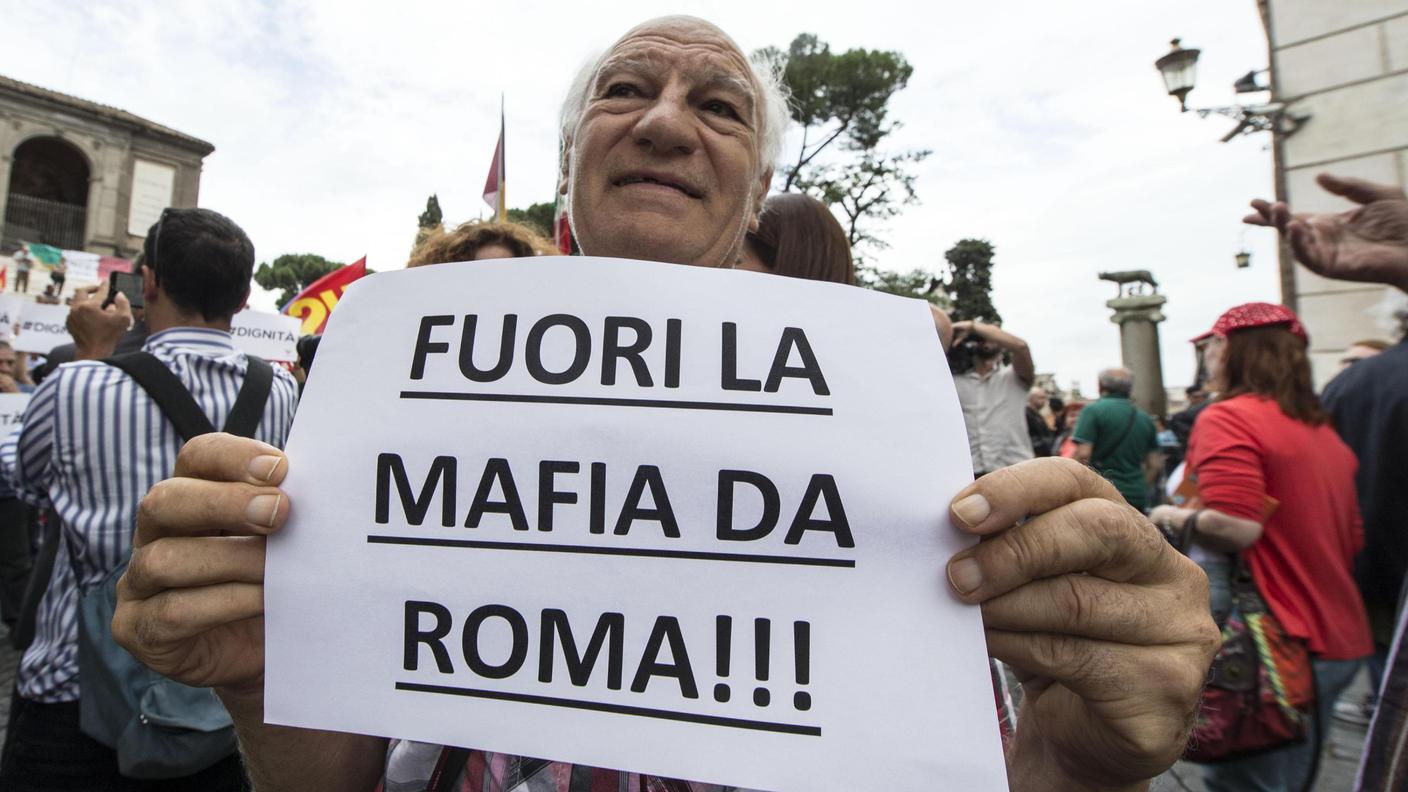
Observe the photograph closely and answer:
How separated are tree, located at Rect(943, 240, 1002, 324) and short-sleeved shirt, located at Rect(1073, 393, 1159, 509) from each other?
143 feet

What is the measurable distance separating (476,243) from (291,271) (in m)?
64.2

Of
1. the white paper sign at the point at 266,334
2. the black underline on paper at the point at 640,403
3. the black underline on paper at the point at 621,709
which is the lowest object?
the black underline on paper at the point at 621,709

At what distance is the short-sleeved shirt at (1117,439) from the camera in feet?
16.7

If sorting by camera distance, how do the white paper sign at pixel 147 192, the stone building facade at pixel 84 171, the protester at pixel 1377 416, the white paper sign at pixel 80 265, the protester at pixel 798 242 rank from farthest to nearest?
the white paper sign at pixel 147 192 < the stone building facade at pixel 84 171 < the white paper sign at pixel 80 265 < the protester at pixel 798 242 < the protester at pixel 1377 416

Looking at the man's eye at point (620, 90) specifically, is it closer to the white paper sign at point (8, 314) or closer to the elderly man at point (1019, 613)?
the elderly man at point (1019, 613)

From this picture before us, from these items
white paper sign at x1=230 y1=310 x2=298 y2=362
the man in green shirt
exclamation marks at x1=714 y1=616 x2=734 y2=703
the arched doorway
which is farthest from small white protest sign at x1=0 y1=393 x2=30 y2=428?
the arched doorway

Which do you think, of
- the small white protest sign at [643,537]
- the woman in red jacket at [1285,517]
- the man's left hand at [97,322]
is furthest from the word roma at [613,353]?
the man's left hand at [97,322]

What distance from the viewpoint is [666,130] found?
1218mm

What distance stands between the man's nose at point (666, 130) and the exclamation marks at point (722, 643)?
816 millimetres

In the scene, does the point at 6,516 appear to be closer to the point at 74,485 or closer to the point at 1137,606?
the point at 74,485

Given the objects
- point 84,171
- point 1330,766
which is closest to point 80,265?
point 84,171

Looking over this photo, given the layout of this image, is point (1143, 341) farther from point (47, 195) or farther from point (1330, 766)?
point (47, 195)

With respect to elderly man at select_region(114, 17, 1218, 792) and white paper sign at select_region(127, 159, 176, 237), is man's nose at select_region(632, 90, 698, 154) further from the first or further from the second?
white paper sign at select_region(127, 159, 176, 237)

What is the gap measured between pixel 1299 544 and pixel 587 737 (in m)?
2.82
